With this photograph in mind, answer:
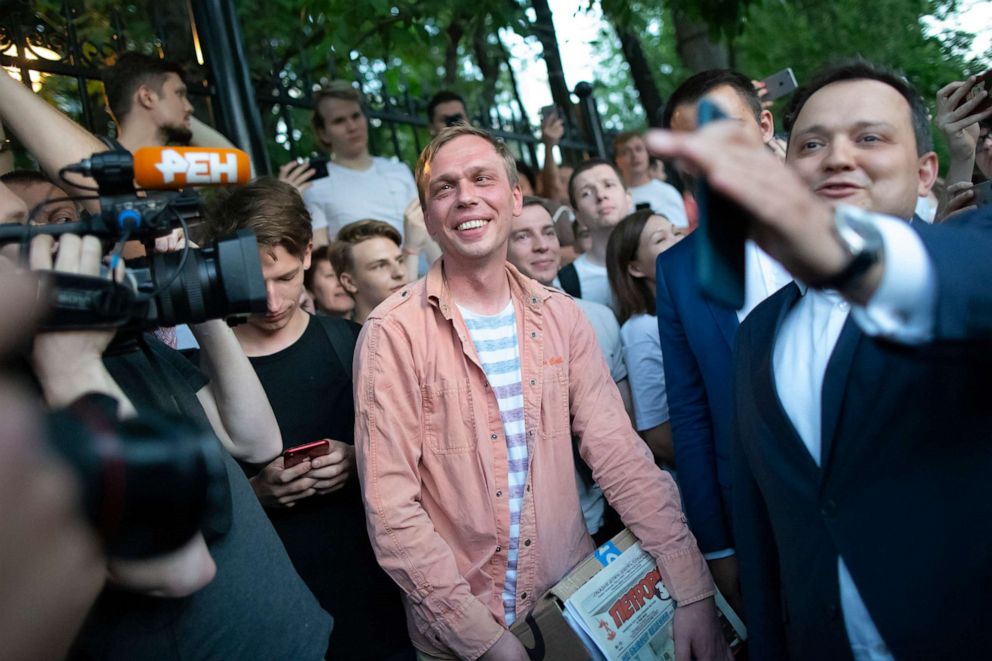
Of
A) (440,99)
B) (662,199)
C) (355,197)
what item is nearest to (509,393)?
(355,197)

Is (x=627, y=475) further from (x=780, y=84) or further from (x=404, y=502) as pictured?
(x=780, y=84)

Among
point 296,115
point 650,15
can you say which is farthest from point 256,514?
point 650,15

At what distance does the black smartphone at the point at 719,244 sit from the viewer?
1.13 meters

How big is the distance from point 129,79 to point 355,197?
4.53ft

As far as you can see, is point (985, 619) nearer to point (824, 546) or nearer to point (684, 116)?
point (824, 546)

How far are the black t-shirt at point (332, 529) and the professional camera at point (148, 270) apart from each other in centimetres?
101

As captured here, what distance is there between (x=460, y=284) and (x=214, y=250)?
1124 millimetres

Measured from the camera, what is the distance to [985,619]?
4.95 ft

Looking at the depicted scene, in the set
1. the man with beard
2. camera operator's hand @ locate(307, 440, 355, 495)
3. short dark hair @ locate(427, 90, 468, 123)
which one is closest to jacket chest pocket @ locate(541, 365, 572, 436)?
camera operator's hand @ locate(307, 440, 355, 495)

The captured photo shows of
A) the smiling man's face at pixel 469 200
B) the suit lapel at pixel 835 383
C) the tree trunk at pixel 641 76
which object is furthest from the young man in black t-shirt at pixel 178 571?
the tree trunk at pixel 641 76

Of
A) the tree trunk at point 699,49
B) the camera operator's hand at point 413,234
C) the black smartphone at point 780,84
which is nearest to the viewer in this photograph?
the camera operator's hand at point 413,234

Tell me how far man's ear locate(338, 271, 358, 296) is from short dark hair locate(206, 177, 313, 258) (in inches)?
35.0

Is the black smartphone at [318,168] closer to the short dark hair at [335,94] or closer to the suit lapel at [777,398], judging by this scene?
the short dark hair at [335,94]

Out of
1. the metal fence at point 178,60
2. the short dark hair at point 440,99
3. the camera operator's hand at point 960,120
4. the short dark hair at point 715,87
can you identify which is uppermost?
the metal fence at point 178,60
